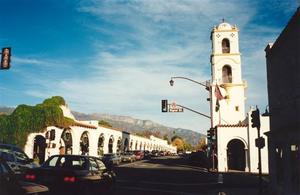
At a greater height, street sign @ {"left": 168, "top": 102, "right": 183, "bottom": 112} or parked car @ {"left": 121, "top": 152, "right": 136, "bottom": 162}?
street sign @ {"left": 168, "top": 102, "right": 183, "bottom": 112}

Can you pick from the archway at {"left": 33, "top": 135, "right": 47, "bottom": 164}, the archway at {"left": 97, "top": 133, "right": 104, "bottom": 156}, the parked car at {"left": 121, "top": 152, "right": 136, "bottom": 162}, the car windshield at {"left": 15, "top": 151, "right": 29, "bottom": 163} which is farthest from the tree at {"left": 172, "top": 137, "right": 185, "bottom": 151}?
the car windshield at {"left": 15, "top": 151, "right": 29, "bottom": 163}

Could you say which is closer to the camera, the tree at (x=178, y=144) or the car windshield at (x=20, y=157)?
the car windshield at (x=20, y=157)

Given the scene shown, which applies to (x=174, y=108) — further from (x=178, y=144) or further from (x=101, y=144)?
(x=178, y=144)

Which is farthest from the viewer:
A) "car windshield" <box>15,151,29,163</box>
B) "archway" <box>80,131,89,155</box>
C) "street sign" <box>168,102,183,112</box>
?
"archway" <box>80,131,89,155</box>

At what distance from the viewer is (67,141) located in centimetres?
4134

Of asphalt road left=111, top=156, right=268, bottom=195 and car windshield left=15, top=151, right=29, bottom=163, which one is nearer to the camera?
asphalt road left=111, top=156, right=268, bottom=195

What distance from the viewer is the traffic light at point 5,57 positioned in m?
21.7

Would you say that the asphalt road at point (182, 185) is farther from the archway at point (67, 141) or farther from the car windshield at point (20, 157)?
the archway at point (67, 141)

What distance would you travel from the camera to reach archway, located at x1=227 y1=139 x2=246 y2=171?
118 ft

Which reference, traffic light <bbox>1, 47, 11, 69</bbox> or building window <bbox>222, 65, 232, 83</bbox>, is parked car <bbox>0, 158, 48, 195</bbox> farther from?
building window <bbox>222, 65, 232, 83</bbox>

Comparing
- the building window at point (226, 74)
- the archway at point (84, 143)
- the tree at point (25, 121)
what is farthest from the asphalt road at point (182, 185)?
the building window at point (226, 74)

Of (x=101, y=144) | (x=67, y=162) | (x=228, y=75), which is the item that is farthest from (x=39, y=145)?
(x=67, y=162)

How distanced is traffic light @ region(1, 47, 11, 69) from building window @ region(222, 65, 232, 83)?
92.7ft

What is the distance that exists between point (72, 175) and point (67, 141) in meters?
31.0
